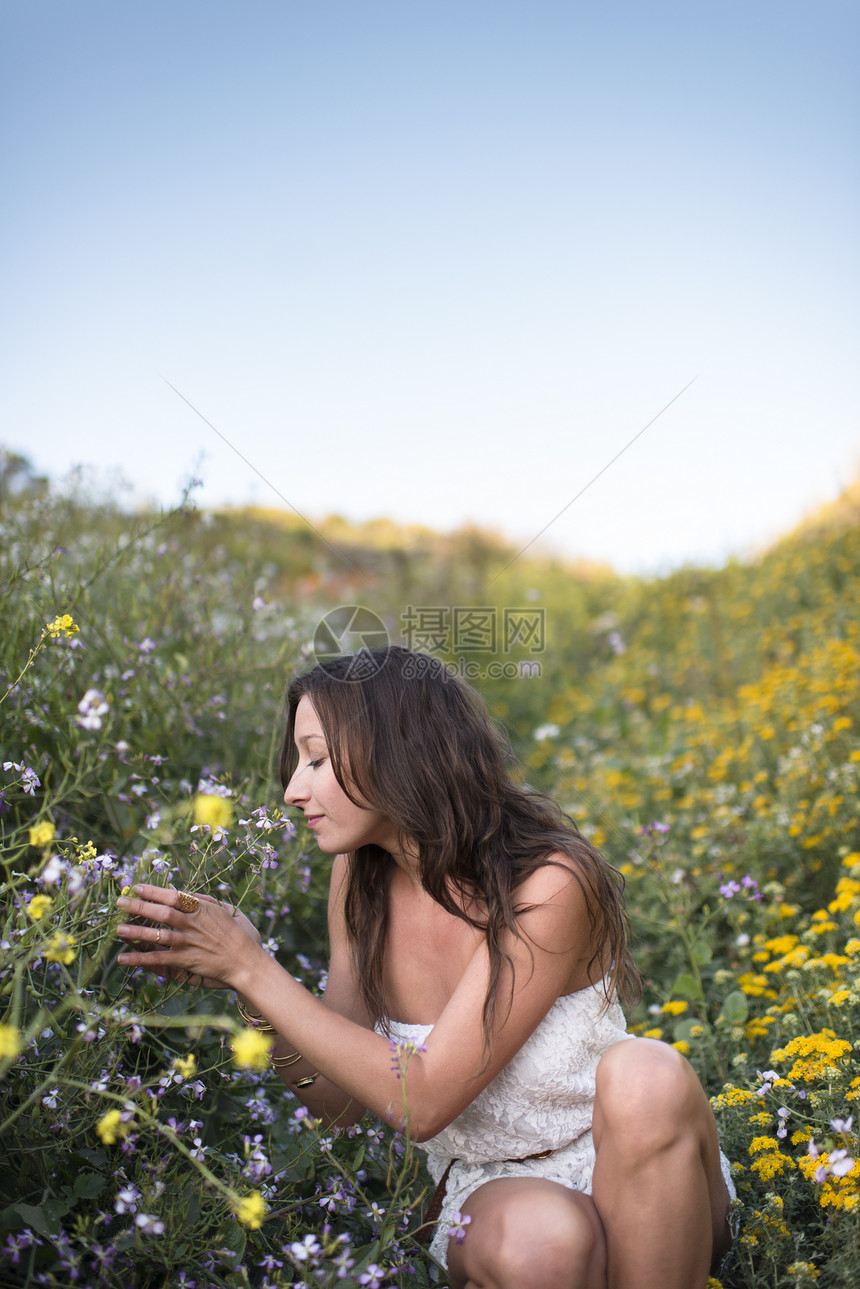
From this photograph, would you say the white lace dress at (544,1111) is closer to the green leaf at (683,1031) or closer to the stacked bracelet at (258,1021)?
the stacked bracelet at (258,1021)

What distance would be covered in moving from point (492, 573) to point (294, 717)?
525 centimetres

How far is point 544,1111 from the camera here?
1.50 m

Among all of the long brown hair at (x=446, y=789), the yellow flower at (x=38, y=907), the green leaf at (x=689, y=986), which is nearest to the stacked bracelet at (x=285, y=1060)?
the long brown hair at (x=446, y=789)

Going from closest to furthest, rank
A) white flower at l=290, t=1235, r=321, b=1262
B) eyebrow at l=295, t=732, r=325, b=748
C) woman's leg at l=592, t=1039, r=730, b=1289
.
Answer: white flower at l=290, t=1235, r=321, b=1262 → woman's leg at l=592, t=1039, r=730, b=1289 → eyebrow at l=295, t=732, r=325, b=748

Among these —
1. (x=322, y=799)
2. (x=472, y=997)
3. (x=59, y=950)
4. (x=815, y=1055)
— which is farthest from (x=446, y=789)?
(x=815, y=1055)

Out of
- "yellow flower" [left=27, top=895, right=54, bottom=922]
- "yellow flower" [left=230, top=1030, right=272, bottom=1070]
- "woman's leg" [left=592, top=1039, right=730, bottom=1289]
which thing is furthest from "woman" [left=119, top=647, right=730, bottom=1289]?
"yellow flower" [left=230, top=1030, right=272, bottom=1070]

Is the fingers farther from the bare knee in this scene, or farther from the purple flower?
the bare knee

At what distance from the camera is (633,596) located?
559cm

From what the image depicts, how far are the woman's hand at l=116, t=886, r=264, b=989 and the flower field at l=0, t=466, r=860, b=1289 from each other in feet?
0.15

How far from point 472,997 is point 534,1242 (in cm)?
32

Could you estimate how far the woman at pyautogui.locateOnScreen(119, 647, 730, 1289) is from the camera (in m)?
1.27

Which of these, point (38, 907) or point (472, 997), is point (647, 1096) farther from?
point (38, 907)

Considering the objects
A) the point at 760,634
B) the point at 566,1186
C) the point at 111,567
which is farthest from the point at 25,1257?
the point at 760,634

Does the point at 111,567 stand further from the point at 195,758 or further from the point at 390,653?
the point at 390,653
